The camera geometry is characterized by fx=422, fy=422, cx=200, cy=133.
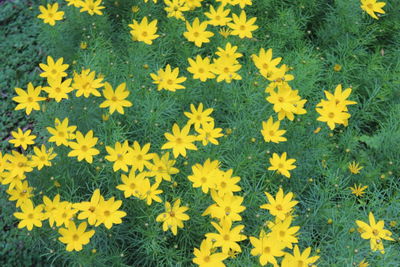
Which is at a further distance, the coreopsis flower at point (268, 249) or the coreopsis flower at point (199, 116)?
the coreopsis flower at point (199, 116)

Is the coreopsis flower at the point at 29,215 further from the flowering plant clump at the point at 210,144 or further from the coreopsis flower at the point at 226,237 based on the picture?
the coreopsis flower at the point at 226,237

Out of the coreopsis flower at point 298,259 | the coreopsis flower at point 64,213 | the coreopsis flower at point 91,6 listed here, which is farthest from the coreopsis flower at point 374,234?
the coreopsis flower at point 91,6

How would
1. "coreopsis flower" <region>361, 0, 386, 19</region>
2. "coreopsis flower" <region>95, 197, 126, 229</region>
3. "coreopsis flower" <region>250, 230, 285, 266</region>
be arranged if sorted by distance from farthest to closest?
"coreopsis flower" <region>361, 0, 386, 19</region>
"coreopsis flower" <region>95, 197, 126, 229</region>
"coreopsis flower" <region>250, 230, 285, 266</region>

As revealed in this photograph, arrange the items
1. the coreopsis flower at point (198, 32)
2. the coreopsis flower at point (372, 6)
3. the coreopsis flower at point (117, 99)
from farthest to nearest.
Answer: the coreopsis flower at point (372, 6) → the coreopsis flower at point (198, 32) → the coreopsis flower at point (117, 99)

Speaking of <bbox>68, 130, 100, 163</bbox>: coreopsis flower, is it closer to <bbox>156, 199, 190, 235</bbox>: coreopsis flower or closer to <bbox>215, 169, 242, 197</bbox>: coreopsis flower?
<bbox>156, 199, 190, 235</bbox>: coreopsis flower

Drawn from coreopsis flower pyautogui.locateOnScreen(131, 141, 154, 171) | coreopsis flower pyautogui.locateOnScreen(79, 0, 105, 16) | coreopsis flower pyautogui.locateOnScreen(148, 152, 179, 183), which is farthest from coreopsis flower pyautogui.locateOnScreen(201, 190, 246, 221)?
coreopsis flower pyautogui.locateOnScreen(79, 0, 105, 16)

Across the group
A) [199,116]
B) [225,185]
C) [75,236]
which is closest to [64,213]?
[75,236]

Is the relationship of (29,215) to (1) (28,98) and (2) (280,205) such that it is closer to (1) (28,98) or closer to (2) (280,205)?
(1) (28,98)
